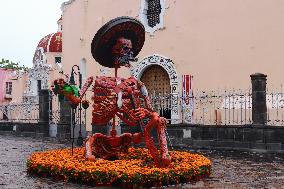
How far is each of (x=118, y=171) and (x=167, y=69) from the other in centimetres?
1109

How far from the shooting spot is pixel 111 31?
7844 mm

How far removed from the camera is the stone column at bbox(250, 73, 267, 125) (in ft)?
39.8

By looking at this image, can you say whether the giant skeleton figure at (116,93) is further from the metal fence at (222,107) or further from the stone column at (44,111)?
the stone column at (44,111)

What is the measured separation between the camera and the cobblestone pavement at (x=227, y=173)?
260 inches

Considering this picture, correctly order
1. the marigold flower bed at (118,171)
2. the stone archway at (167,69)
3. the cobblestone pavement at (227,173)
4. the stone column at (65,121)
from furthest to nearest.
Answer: the stone column at (65,121), the stone archway at (167,69), the cobblestone pavement at (227,173), the marigold flower bed at (118,171)

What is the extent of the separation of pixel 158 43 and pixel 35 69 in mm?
14807

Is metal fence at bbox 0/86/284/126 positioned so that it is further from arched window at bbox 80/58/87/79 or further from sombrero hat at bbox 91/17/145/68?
arched window at bbox 80/58/87/79

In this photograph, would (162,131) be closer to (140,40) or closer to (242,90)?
(140,40)

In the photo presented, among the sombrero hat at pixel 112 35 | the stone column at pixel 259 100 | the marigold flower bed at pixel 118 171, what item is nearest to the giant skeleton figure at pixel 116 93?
the sombrero hat at pixel 112 35

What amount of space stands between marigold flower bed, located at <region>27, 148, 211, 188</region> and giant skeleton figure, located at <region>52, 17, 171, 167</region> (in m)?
0.56

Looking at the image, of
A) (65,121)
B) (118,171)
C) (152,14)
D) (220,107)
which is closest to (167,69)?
(152,14)

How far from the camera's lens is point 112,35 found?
7930 mm

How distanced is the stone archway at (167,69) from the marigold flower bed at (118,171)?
7.71 meters

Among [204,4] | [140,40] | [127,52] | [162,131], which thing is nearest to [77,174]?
[162,131]
